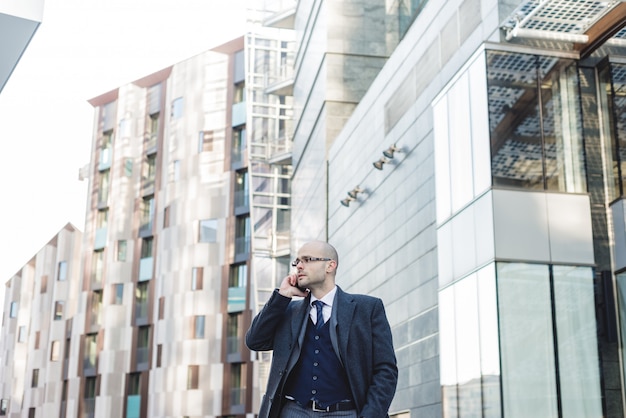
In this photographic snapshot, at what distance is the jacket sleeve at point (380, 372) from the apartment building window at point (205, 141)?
4657 centimetres

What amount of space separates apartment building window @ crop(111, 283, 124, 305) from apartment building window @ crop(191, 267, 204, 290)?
21.3ft

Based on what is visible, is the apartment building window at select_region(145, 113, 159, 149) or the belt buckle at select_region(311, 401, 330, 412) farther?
the apartment building window at select_region(145, 113, 159, 149)

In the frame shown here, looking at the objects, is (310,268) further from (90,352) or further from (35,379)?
(35,379)

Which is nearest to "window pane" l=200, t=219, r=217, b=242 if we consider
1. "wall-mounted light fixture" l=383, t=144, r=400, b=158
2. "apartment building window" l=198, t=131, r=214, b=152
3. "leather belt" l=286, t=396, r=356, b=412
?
"apartment building window" l=198, t=131, r=214, b=152

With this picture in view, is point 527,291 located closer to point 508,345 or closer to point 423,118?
point 508,345

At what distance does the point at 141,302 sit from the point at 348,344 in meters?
49.4

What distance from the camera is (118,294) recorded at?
54219mm

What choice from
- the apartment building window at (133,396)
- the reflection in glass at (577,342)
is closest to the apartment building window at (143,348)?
the apartment building window at (133,396)

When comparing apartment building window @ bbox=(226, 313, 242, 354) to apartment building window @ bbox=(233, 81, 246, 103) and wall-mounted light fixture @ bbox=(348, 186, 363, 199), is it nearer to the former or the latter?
apartment building window @ bbox=(233, 81, 246, 103)

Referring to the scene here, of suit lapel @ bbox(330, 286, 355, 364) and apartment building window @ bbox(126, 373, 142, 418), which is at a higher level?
apartment building window @ bbox(126, 373, 142, 418)

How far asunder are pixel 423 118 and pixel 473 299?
268 inches

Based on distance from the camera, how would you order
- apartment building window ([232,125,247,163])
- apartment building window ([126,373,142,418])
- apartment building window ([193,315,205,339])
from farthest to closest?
apartment building window ([232,125,247,163]), apartment building window ([126,373,142,418]), apartment building window ([193,315,205,339])

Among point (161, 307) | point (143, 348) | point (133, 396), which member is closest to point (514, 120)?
point (161, 307)

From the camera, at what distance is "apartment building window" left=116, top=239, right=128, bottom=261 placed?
55.2 m
